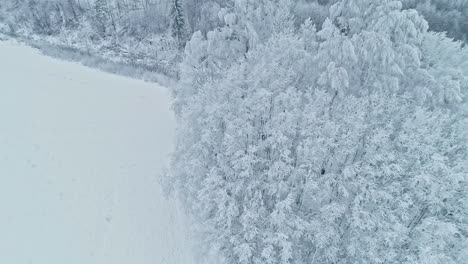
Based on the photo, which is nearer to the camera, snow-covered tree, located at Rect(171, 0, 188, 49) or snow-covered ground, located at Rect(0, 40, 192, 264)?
snow-covered ground, located at Rect(0, 40, 192, 264)

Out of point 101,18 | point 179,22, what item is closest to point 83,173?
point 179,22

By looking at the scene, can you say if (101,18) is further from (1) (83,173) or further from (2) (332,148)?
(2) (332,148)

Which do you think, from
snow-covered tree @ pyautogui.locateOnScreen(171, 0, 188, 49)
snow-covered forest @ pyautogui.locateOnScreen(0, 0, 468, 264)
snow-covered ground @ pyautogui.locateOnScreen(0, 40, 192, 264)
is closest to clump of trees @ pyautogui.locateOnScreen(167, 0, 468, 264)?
snow-covered forest @ pyautogui.locateOnScreen(0, 0, 468, 264)

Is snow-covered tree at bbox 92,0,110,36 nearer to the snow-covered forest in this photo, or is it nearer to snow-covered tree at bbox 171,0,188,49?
snow-covered tree at bbox 171,0,188,49

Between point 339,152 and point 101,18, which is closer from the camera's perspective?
point 339,152

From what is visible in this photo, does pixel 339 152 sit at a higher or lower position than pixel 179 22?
higher

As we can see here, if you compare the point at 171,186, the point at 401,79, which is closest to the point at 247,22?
the point at 401,79
